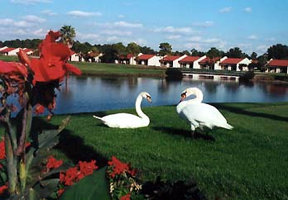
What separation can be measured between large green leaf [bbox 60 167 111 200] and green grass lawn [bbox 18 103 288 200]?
345cm

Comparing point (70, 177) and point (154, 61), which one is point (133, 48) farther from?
point (70, 177)

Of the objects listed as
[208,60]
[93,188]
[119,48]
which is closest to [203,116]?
[93,188]

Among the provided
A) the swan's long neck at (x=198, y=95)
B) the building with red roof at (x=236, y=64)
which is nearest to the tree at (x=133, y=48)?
the building with red roof at (x=236, y=64)

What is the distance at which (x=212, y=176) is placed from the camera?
18.7ft

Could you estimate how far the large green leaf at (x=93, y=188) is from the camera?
39.3 inches

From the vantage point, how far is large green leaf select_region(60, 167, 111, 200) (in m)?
1.00

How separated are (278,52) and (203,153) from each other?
354 feet

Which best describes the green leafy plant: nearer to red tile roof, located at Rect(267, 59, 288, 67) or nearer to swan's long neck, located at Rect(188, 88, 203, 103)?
swan's long neck, located at Rect(188, 88, 203, 103)

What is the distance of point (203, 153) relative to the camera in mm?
7242

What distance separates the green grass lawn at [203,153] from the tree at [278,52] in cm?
10322

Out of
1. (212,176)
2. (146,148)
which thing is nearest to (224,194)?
(212,176)

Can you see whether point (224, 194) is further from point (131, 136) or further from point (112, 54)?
point (112, 54)

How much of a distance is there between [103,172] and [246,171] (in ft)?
17.8

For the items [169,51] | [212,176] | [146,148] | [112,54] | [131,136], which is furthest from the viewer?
[169,51]
